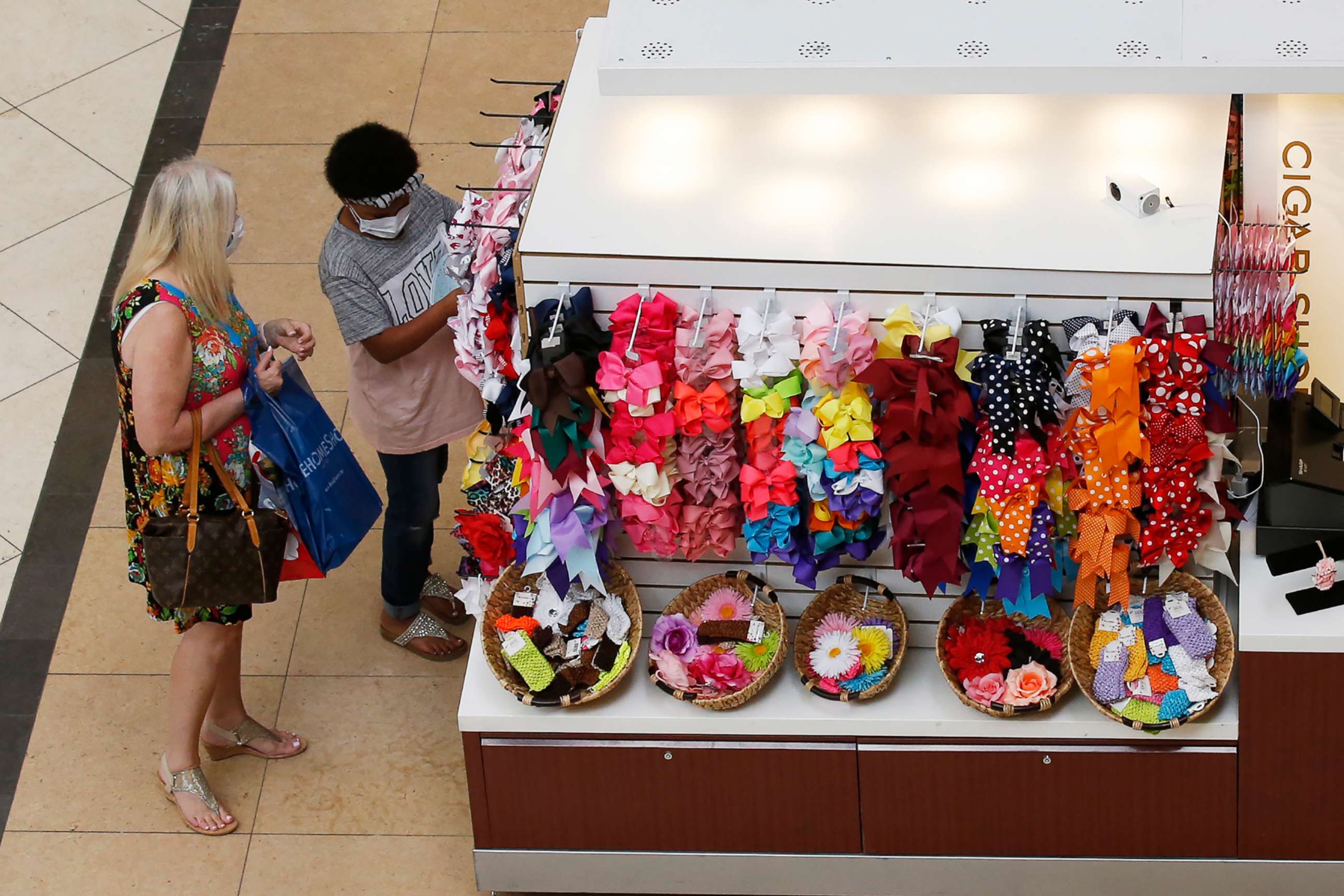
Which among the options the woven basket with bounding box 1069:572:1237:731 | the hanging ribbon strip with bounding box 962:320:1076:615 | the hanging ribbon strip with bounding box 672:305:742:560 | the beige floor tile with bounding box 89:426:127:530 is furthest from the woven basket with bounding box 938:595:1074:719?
the beige floor tile with bounding box 89:426:127:530

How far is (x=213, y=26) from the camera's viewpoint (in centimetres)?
698

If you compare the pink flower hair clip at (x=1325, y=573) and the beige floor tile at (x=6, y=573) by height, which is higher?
the pink flower hair clip at (x=1325, y=573)

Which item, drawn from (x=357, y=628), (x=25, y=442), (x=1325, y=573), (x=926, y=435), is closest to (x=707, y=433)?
(x=926, y=435)

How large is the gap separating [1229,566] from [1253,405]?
427mm

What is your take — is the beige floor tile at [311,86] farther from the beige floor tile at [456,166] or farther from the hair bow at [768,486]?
the hair bow at [768,486]

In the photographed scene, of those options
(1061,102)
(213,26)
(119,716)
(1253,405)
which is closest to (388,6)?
(213,26)

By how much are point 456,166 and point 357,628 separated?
7.00 ft

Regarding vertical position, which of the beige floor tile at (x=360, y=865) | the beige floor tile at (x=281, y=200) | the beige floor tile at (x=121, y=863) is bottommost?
the beige floor tile at (x=121, y=863)

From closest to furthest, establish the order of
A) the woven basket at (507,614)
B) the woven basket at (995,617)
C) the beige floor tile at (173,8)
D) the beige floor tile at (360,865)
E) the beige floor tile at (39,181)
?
1. the woven basket at (995,617)
2. the woven basket at (507,614)
3. the beige floor tile at (360,865)
4. the beige floor tile at (39,181)
5. the beige floor tile at (173,8)

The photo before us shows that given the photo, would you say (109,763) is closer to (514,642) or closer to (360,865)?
(360,865)

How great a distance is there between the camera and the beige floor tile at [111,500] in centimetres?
509

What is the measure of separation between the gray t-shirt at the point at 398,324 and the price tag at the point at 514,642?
653 millimetres

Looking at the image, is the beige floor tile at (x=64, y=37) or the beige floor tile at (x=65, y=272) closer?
the beige floor tile at (x=65, y=272)

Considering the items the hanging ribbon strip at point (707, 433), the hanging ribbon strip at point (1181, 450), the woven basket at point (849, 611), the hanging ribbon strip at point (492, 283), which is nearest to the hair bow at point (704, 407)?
the hanging ribbon strip at point (707, 433)
